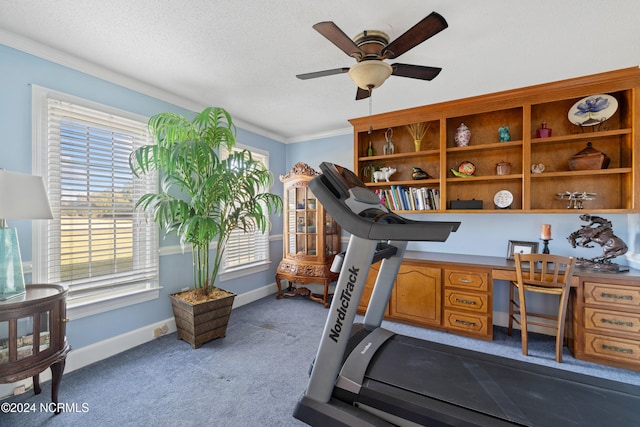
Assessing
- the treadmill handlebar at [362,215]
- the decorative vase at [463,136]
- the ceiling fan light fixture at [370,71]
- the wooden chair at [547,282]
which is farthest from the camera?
the decorative vase at [463,136]

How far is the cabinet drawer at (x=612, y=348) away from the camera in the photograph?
216cm

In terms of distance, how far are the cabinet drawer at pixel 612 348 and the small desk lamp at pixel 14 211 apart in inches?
160

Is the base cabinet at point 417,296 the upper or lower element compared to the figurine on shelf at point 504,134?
lower

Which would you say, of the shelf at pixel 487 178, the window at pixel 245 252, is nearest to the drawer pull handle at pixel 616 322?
the shelf at pixel 487 178

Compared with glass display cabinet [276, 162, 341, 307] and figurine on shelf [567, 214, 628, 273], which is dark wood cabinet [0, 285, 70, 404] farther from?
figurine on shelf [567, 214, 628, 273]

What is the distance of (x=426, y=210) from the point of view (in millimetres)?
3186

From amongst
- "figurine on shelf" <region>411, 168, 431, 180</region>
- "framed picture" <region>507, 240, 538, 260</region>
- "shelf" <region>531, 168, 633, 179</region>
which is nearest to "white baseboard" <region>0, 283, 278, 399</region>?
"figurine on shelf" <region>411, 168, 431, 180</region>

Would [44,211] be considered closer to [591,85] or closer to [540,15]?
[540,15]

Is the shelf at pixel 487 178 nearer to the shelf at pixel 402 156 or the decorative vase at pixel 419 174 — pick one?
the decorative vase at pixel 419 174

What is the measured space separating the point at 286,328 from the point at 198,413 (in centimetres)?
128

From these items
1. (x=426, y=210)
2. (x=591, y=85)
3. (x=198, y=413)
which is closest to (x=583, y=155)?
(x=591, y=85)

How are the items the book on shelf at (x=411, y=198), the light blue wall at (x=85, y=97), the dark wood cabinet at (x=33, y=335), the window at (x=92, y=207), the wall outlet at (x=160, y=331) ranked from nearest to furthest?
the dark wood cabinet at (x=33, y=335) < the light blue wall at (x=85, y=97) < the window at (x=92, y=207) < the wall outlet at (x=160, y=331) < the book on shelf at (x=411, y=198)

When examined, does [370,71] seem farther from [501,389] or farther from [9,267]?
[9,267]

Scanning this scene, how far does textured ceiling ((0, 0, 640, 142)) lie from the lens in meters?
1.63
